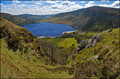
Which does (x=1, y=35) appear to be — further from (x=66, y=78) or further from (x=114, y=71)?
(x=114, y=71)

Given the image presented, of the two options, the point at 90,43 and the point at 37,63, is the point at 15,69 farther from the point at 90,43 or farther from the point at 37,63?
the point at 90,43

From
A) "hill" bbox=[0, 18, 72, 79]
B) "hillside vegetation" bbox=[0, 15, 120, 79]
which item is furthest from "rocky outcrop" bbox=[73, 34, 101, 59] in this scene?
"hill" bbox=[0, 18, 72, 79]

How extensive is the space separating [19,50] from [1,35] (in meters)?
7.98

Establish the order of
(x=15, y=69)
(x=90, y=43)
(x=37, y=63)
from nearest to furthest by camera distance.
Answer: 1. (x=15, y=69)
2. (x=37, y=63)
3. (x=90, y=43)

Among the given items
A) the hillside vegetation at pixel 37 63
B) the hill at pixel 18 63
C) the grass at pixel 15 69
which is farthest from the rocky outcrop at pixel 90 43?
the grass at pixel 15 69

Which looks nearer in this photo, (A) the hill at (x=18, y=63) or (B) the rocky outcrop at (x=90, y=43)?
(A) the hill at (x=18, y=63)

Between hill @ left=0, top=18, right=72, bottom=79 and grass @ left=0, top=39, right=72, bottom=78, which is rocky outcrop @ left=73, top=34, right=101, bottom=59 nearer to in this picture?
hill @ left=0, top=18, right=72, bottom=79

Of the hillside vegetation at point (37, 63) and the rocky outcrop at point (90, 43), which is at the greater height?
the hillside vegetation at point (37, 63)

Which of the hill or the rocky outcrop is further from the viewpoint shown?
the rocky outcrop

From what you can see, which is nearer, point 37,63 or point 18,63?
point 18,63

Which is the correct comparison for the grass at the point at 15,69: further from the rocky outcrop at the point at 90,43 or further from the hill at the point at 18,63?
the rocky outcrop at the point at 90,43

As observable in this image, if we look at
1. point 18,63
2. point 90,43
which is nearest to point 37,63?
point 18,63

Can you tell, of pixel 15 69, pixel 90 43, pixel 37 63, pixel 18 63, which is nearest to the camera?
pixel 15 69

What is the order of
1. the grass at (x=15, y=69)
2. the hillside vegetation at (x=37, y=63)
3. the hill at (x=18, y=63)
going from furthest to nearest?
1. the hillside vegetation at (x=37, y=63)
2. the hill at (x=18, y=63)
3. the grass at (x=15, y=69)
